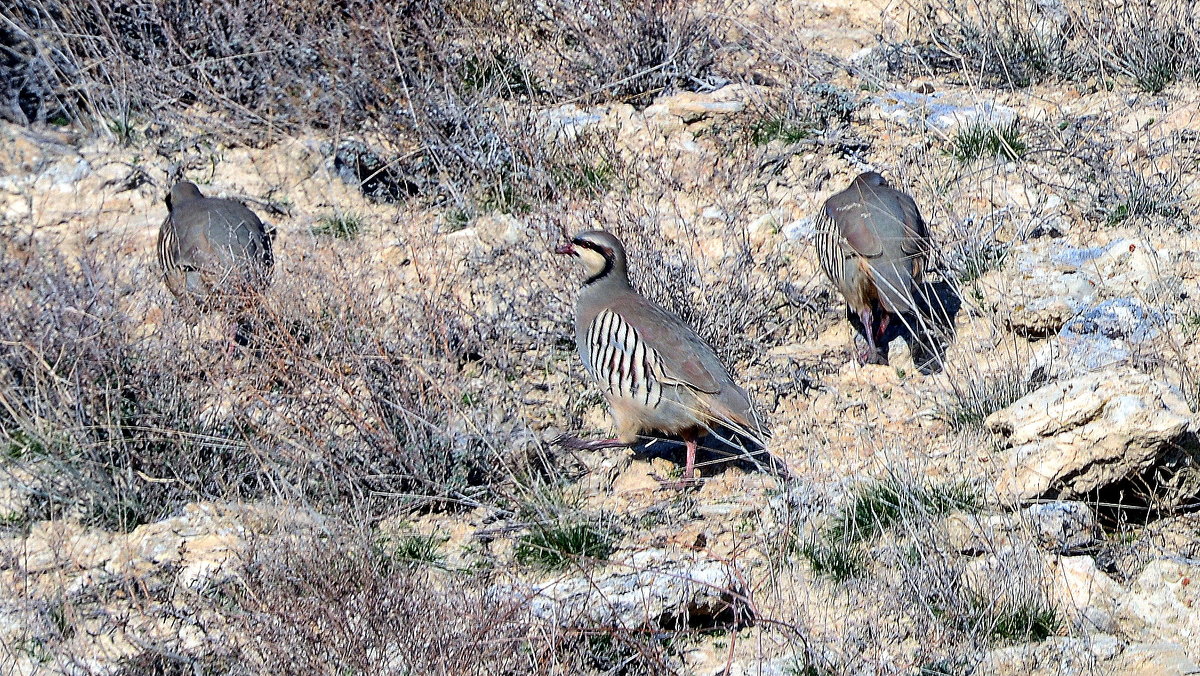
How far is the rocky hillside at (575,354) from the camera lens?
3.72 m

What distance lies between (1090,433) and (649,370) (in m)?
1.64

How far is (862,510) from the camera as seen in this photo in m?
4.15

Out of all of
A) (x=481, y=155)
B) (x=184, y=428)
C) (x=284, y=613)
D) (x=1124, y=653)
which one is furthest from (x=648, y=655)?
(x=481, y=155)

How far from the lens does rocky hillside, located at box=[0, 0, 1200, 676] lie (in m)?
3.72

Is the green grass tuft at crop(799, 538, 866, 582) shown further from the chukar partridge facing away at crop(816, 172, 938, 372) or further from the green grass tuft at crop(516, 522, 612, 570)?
the chukar partridge facing away at crop(816, 172, 938, 372)

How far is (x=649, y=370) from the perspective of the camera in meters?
4.76

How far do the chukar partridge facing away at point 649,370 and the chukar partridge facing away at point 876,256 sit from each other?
0.90 meters

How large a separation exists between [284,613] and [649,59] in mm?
4843

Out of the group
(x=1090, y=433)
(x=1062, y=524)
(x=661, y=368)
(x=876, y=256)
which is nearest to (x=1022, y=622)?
(x=1062, y=524)

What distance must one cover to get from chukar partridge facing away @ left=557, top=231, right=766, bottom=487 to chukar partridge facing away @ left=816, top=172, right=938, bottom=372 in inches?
35.5

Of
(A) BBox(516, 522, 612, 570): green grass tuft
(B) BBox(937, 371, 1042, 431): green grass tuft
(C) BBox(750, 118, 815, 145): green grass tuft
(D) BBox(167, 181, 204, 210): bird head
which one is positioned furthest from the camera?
(C) BBox(750, 118, 815, 145): green grass tuft

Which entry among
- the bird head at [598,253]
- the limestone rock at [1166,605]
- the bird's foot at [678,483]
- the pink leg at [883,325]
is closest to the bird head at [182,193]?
the bird head at [598,253]

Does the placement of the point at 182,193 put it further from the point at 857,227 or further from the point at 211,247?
the point at 857,227

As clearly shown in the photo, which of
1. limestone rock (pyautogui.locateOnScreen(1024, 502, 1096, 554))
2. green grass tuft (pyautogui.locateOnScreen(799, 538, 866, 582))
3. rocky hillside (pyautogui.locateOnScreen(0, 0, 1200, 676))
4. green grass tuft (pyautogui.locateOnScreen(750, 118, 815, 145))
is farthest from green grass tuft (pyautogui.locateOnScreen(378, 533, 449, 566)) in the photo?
green grass tuft (pyautogui.locateOnScreen(750, 118, 815, 145))
